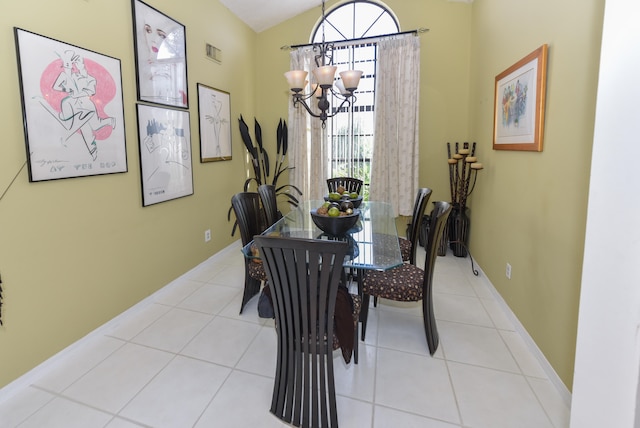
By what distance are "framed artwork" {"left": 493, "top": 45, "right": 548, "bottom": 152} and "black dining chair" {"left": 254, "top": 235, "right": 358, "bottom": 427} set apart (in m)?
1.65

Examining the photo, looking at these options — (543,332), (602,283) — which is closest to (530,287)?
(543,332)

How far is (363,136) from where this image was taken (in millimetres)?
4344

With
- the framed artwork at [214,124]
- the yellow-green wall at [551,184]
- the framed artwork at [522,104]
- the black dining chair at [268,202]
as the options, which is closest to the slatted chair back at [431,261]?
the yellow-green wall at [551,184]

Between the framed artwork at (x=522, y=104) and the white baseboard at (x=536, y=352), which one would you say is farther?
the framed artwork at (x=522, y=104)

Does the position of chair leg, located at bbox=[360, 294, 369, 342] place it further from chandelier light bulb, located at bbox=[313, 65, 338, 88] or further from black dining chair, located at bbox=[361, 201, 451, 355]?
chandelier light bulb, located at bbox=[313, 65, 338, 88]

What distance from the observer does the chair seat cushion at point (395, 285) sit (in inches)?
81.0

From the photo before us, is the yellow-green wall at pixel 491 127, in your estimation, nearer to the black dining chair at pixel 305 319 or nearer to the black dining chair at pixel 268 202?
the black dining chair at pixel 305 319

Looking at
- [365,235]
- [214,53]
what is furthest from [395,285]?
[214,53]

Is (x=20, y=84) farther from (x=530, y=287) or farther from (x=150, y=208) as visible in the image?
(x=530, y=287)

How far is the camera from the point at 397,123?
4.12m

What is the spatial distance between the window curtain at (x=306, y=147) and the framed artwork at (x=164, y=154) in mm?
1554

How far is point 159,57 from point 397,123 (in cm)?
268

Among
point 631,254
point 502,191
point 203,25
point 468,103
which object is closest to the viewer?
point 631,254

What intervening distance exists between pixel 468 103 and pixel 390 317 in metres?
2.89
